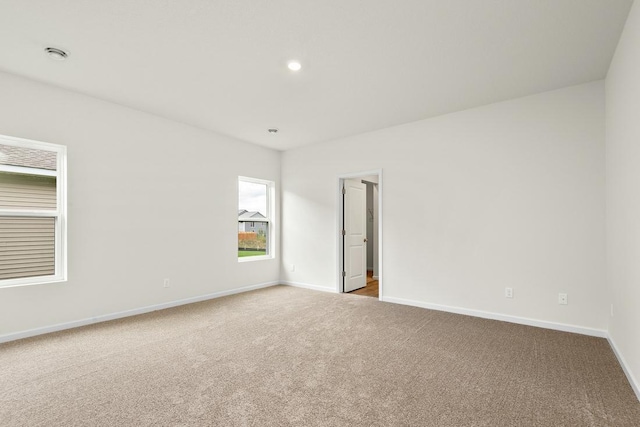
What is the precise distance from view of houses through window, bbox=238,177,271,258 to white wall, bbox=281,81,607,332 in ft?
5.88

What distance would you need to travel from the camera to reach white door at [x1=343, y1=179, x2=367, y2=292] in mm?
5637

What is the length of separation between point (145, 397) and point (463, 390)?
2173 millimetres

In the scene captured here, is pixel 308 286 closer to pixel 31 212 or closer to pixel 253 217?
pixel 253 217

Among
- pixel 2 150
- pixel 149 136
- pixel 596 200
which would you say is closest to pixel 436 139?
pixel 596 200

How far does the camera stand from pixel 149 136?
428 cm

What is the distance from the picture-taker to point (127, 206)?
13.3 feet

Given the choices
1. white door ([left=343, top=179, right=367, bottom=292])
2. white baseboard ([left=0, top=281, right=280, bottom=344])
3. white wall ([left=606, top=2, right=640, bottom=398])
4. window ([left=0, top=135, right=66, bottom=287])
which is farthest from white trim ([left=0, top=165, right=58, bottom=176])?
white wall ([left=606, top=2, right=640, bottom=398])

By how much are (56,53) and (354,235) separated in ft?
15.3

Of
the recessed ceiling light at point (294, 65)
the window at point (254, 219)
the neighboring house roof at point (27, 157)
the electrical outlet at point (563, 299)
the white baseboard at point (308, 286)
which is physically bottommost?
the white baseboard at point (308, 286)

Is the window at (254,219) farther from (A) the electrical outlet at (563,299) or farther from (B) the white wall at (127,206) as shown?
(A) the electrical outlet at (563,299)

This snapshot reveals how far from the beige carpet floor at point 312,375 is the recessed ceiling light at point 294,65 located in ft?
8.77

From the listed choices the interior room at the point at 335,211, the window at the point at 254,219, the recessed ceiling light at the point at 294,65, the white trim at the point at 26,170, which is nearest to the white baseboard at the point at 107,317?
the interior room at the point at 335,211

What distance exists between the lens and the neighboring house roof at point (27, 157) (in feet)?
10.7

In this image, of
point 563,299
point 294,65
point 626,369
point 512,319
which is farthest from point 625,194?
point 294,65
